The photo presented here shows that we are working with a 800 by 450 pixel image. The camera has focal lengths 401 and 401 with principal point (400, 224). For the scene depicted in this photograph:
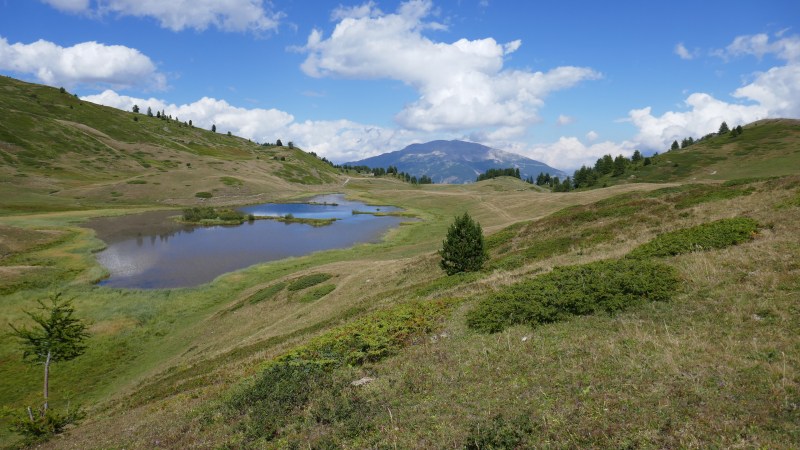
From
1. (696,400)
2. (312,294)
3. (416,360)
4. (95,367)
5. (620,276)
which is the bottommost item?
(95,367)

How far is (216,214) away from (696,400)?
405ft

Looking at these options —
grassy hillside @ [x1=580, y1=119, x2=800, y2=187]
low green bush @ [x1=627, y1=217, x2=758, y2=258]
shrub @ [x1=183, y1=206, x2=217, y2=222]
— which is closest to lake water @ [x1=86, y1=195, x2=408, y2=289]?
shrub @ [x1=183, y1=206, x2=217, y2=222]

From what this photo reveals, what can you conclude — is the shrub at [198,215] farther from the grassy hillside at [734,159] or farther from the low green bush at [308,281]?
the grassy hillside at [734,159]

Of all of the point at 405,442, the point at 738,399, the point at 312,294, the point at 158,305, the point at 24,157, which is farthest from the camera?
the point at 24,157

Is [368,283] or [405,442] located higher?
[405,442]

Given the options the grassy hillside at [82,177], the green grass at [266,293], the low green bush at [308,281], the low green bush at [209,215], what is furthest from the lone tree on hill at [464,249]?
the grassy hillside at [82,177]

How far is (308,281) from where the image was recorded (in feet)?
149

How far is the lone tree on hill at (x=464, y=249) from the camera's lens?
33.7 metres

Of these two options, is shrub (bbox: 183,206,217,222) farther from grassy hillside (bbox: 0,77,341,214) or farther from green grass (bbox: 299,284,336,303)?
green grass (bbox: 299,284,336,303)

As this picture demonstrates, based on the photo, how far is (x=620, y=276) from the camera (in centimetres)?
1702

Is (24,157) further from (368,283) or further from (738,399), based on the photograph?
(738,399)

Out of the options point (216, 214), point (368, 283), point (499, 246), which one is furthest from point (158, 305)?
point (216, 214)

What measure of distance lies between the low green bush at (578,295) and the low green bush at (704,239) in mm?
3717

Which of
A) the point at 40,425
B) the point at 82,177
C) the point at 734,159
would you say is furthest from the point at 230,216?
the point at 734,159
